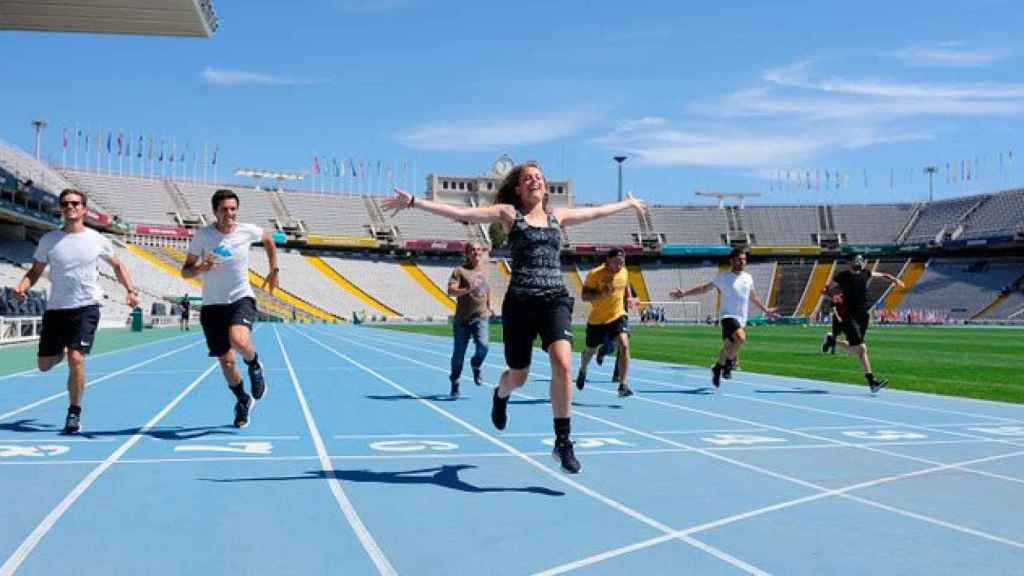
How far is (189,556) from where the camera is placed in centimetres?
404

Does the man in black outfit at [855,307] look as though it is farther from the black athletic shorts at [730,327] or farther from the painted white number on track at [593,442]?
the painted white number on track at [593,442]

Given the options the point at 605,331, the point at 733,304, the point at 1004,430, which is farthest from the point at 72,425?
the point at 733,304

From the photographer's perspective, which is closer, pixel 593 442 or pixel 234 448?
pixel 234 448

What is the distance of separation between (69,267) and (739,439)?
19.9ft

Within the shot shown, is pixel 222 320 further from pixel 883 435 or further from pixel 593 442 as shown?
pixel 883 435

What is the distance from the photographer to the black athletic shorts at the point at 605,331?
12.2m

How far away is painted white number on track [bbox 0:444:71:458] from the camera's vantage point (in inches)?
261

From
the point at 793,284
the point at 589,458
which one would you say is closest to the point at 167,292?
the point at 793,284

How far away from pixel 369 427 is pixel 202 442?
168cm

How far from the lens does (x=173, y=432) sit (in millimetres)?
8031

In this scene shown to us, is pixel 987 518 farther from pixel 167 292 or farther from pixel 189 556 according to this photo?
pixel 167 292

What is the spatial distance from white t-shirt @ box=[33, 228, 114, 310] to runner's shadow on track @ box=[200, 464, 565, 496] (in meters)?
3.11

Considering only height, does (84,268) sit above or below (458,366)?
above

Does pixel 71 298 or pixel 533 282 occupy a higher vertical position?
pixel 533 282
